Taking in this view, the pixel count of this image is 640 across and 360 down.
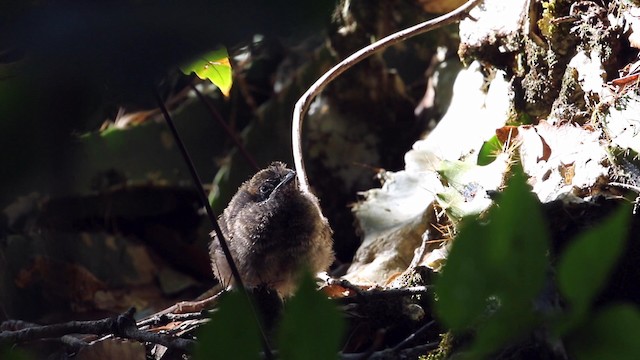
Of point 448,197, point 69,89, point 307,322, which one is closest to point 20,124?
point 69,89

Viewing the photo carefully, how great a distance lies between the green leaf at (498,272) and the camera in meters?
0.71

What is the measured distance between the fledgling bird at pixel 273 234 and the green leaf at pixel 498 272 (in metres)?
1.91

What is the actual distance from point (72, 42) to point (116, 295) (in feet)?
11.7

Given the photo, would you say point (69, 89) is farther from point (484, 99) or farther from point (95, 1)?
point (484, 99)

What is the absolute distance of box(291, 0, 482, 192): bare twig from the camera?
281cm

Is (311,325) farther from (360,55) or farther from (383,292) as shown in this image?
(360,55)

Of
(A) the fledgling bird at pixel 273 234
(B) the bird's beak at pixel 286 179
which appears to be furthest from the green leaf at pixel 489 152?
(B) the bird's beak at pixel 286 179

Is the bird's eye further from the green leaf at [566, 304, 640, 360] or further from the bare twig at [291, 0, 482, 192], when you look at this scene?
the green leaf at [566, 304, 640, 360]

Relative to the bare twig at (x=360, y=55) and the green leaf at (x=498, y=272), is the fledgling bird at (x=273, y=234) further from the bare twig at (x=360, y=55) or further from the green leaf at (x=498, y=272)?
the green leaf at (x=498, y=272)

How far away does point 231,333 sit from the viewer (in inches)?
27.7

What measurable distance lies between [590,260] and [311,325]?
0.81ft

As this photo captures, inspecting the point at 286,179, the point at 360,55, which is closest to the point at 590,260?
the point at 360,55

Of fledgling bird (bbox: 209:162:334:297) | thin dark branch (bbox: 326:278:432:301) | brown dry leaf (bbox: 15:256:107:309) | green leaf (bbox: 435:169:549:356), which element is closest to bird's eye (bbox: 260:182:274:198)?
fledgling bird (bbox: 209:162:334:297)

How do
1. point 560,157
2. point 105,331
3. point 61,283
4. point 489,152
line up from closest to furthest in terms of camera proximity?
1. point 105,331
2. point 560,157
3. point 489,152
4. point 61,283
